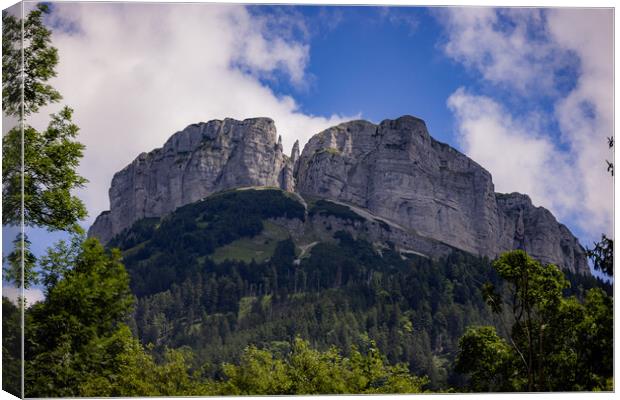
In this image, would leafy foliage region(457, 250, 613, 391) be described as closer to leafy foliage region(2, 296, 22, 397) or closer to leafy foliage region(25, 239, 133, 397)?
leafy foliage region(25, 239, 133, 397)

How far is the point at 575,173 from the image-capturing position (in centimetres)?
4472

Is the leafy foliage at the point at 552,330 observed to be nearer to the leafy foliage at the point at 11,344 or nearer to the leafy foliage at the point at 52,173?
the leafy foliage at the point at 52,173

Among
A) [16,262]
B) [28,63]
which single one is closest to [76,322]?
[16,262]

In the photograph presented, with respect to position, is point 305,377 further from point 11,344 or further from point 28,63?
point 28,63

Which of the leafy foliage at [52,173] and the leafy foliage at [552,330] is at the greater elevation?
the leafy foliage at [52,173]

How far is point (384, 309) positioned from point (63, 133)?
161916 millimetres

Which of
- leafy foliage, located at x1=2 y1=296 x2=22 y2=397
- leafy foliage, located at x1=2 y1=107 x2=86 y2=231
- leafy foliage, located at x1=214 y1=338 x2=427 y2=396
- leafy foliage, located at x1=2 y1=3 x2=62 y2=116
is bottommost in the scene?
leafy foliage, located at x1=214 y1=338 x2=427 y2=396

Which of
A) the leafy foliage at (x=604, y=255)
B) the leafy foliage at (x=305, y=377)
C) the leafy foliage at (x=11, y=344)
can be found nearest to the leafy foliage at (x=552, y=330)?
the leafy foliage at (x=604, y=255)

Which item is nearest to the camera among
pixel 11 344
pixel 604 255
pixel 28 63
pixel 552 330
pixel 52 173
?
pixel 11 344

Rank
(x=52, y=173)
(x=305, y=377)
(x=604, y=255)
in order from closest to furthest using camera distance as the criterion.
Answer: (x=52, y=173)
(x=604, y=255)
(x=305, y=377)

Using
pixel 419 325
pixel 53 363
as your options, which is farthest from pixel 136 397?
pixel 419 325

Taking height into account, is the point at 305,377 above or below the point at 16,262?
below

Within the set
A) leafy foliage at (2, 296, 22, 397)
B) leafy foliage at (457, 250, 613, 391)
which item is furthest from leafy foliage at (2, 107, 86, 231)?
leafy foliage at (457, 250, 613, 391)

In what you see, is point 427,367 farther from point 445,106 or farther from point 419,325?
point 445,106
